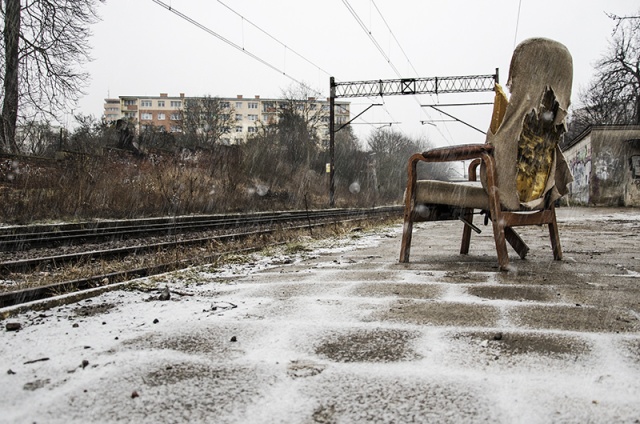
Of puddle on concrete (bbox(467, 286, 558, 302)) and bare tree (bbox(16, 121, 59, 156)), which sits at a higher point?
bare tree (bbox(16, 121, 59, 156))

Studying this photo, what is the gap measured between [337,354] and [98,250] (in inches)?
233

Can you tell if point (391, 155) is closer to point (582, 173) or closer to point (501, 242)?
point (582, 173)

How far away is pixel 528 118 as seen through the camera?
11.3ft

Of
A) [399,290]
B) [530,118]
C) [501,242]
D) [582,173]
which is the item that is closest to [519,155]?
[530,118]

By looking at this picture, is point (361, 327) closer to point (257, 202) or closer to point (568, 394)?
point (568, 394)

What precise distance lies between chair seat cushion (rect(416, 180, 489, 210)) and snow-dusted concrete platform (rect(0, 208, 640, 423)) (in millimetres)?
717

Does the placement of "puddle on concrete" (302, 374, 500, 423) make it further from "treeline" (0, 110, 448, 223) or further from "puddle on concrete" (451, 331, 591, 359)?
"treeline" (0, 110, 448, 223)

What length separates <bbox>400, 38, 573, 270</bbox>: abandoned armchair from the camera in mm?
3393

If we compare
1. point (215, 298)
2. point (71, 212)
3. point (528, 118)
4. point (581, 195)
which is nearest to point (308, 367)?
point (215, 298)

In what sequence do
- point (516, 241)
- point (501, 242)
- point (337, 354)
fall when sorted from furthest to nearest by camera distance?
point (516, 241)
point (501, 242)
point (337, 354)

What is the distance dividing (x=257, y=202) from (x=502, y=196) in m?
17.3

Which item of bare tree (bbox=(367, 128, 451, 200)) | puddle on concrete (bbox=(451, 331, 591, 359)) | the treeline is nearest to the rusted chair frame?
puddle on concrete (bbox=(451, 331, 591, 359))

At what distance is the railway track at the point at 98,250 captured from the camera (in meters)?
3.38

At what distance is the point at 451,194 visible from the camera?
3.63m
